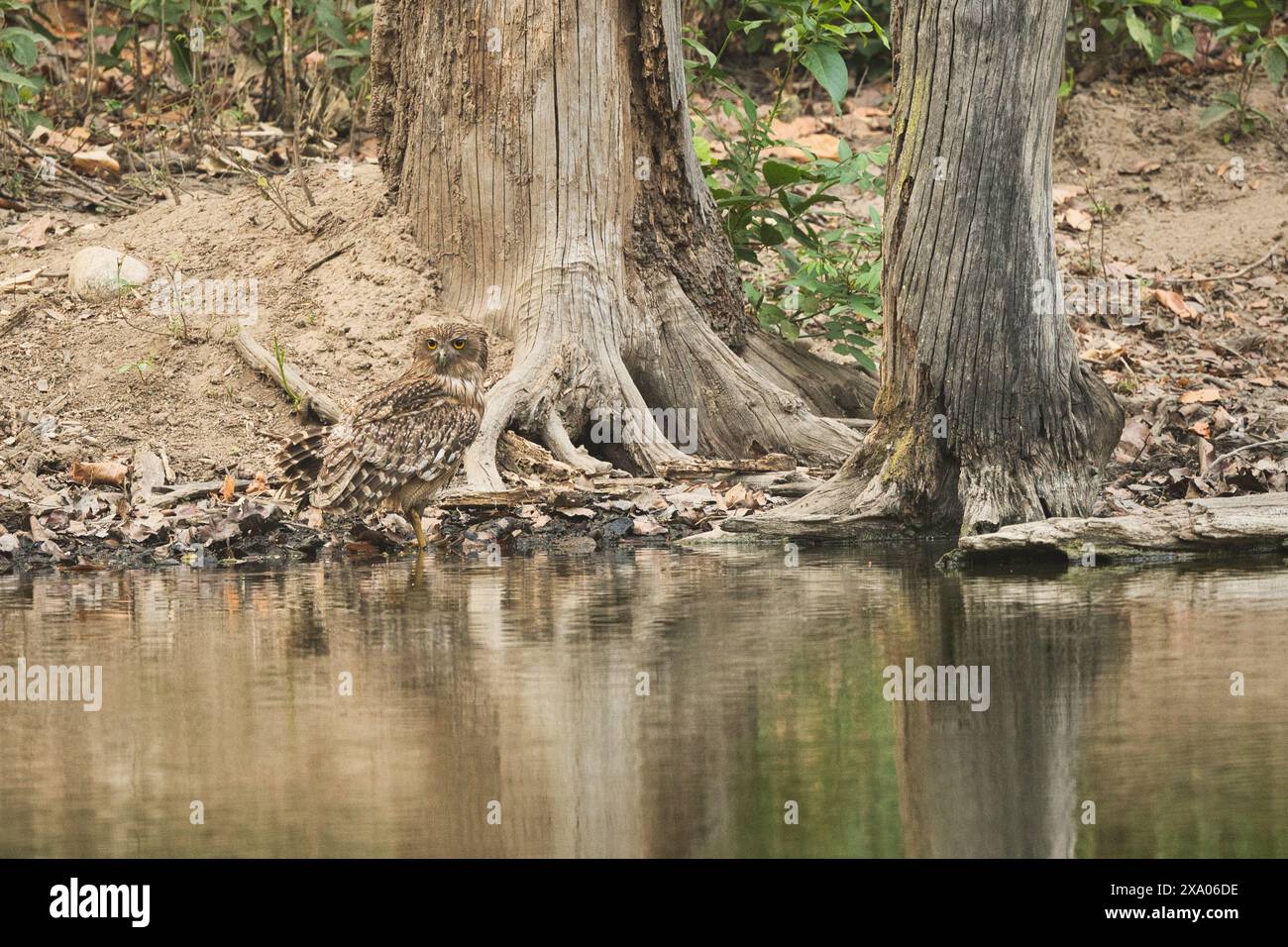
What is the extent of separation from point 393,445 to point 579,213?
2.24m

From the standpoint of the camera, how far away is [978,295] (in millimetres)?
7539

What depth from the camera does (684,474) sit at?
9.16 metres

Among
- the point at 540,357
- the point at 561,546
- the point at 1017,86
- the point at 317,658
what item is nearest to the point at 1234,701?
the point at 317,658

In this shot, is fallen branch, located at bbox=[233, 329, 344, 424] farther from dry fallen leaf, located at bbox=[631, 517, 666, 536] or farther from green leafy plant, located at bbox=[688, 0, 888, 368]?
green leafy plant, located at bbox=[688, 0, 888, 368]

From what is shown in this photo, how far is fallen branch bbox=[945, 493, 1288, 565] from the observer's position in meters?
7.32

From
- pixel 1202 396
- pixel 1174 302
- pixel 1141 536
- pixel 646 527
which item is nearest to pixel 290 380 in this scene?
pixel 646 527

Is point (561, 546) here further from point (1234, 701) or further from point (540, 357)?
point (1234, 701)

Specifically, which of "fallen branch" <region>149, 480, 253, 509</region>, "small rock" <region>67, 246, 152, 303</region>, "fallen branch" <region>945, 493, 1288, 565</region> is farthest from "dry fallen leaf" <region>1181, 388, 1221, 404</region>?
"small rock" <region>67, 246, 152, 303</region>

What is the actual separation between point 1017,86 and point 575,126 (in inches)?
123

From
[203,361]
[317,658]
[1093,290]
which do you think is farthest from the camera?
[1093,290]

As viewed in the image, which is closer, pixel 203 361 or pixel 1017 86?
pixel 1017 86

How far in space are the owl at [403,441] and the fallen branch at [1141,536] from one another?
2633mm

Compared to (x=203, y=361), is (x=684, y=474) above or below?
below

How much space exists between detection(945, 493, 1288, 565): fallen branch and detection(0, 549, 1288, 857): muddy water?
0.82 ft
